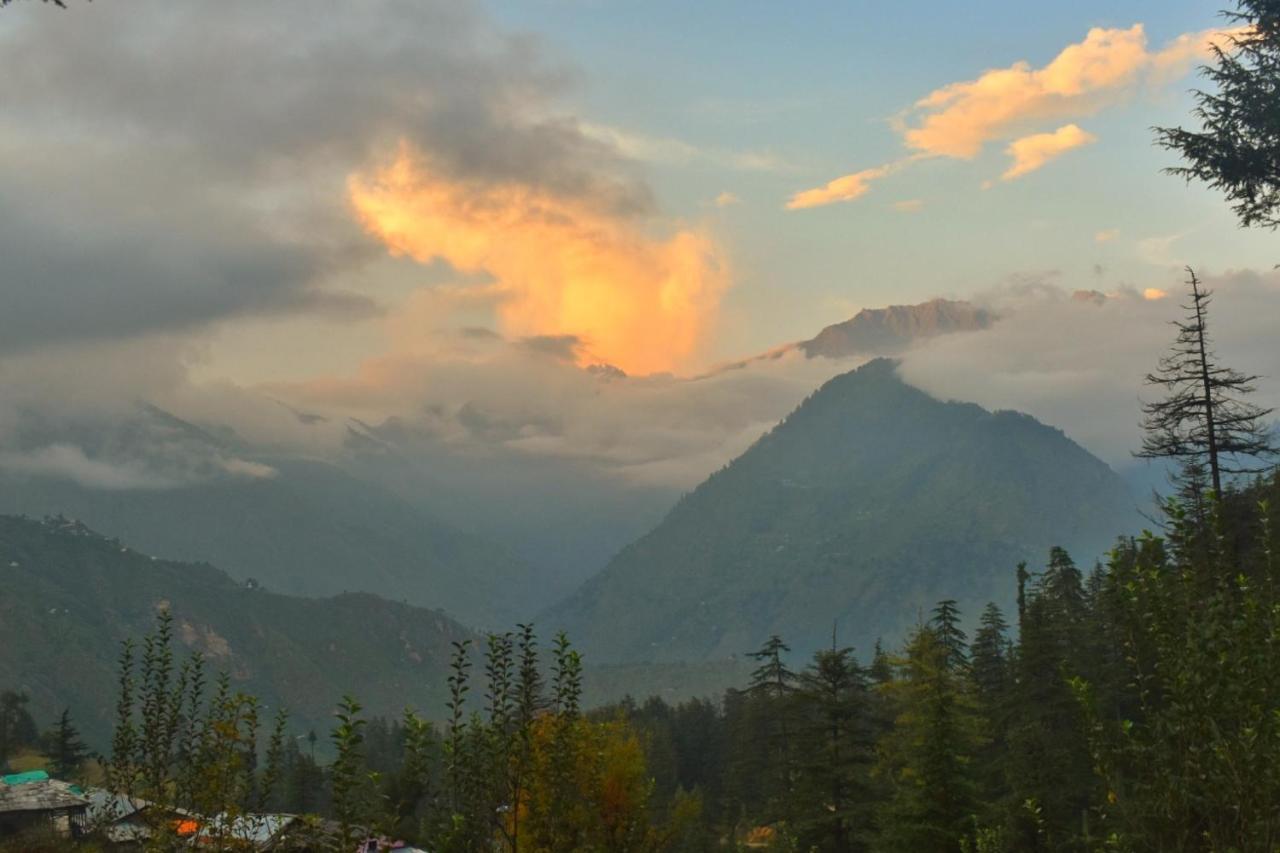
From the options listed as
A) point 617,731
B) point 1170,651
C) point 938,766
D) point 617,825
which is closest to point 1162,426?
point 938,766

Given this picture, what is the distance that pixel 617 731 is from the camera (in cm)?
5678

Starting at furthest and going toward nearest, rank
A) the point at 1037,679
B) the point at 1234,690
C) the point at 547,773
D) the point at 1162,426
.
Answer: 1. the point at 1037,679
2. the point at 1162,426
3. the point at 547,773
4. the point at 1234,690

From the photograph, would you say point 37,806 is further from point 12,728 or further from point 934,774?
point 12,728

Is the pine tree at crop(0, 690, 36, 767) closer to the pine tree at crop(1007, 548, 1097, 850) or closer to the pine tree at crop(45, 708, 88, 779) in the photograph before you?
the pine tree at crop(45, 708, 88, 779)

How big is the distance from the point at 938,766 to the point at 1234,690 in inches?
1043

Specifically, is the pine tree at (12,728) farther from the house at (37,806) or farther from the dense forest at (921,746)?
the dense forest at (921,746)

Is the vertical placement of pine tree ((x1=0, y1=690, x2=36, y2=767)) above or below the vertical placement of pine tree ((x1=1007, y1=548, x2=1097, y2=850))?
below

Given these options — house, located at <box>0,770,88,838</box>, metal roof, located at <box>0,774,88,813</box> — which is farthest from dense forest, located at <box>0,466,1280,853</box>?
metal roof, located at <box>0,774,88,813</box>

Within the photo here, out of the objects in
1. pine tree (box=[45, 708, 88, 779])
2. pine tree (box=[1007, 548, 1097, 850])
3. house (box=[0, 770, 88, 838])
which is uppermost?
pine tree (box=[1007, 548, 1097, 850])

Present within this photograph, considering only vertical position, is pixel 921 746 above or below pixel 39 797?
above

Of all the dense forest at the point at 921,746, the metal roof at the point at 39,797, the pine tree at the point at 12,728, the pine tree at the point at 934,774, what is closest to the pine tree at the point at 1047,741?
the dense forest at the point at 921,746

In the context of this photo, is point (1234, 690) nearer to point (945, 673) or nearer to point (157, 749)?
point (157, 749)

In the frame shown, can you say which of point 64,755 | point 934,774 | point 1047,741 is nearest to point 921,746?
point 934,774

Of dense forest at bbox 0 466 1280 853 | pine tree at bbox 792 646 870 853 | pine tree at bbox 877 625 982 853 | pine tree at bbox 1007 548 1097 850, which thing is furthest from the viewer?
pine tree at bbox 792 646 870 853
